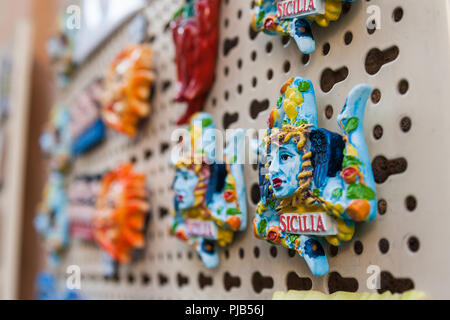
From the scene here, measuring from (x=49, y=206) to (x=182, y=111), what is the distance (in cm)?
106

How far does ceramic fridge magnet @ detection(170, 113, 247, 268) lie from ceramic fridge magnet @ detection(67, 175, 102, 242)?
0.67m

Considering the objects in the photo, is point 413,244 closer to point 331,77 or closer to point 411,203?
point 411,203

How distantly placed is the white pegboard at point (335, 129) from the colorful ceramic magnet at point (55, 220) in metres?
0.63

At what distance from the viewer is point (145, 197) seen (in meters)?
1.52

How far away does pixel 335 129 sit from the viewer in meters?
0.91

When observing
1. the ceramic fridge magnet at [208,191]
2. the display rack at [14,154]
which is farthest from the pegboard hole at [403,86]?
the display rack at [14,154]

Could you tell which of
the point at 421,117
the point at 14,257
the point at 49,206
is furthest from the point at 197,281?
the point at 14,257

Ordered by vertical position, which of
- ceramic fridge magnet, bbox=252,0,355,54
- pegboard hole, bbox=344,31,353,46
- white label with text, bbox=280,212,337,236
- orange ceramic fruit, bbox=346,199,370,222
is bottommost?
white label with text, bbox=280,212,337,236

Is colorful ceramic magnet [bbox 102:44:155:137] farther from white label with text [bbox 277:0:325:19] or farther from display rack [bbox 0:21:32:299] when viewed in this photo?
display rack [bbox 0:21:32:299]

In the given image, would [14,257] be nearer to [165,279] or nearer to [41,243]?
[41,243]

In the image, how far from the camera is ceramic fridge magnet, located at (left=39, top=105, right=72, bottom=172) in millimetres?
2180

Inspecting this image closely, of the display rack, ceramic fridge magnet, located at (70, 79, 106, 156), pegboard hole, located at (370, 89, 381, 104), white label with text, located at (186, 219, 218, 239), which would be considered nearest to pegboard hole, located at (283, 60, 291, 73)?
pegboard hole, located at (370, 89, 381, 104)

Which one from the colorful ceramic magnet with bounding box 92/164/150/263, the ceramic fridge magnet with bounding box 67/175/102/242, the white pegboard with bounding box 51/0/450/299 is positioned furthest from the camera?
the ceramic fridge magnet with bounding box 67/175/102/242

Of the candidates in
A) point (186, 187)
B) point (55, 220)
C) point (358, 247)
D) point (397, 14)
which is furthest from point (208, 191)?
point (55, 220)
